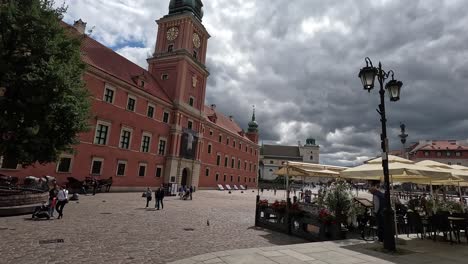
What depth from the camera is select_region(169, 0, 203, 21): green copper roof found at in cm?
4175

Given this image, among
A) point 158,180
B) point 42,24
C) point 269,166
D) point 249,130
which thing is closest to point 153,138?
point 158,180

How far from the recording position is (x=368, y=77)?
8.32 m

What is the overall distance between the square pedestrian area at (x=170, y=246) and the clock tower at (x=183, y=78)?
83.0ft

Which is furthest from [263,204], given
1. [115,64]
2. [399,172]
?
[115,64]

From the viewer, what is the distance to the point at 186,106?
38938 millimetres

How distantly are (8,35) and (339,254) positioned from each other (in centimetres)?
1619

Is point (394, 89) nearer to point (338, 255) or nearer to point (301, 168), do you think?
point (338, 255)

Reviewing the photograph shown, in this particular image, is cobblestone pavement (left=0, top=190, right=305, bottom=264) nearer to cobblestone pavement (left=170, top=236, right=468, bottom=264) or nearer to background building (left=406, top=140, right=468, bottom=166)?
cobblestone pavement (left=170, top=236, right=468, bottom=264)

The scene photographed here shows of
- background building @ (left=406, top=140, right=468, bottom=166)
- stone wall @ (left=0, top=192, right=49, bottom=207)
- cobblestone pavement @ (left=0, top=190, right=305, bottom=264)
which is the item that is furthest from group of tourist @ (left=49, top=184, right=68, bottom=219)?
background building @ (left=406, top=140, right=468, bottom=166)

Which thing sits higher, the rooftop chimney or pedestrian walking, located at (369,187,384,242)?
the rooftop chimney

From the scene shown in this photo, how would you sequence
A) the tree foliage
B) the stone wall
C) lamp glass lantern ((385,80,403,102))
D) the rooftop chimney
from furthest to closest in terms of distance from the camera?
the rooftop chimney < the tree foliage < the stone wall < lamp glass lantern ((385,80,403,102))

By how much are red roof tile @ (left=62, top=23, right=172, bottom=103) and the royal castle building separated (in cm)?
14

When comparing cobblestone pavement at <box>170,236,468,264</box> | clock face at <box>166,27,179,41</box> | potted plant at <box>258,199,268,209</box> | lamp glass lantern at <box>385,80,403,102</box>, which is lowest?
cobblestone pavement at <box>170,236,468,264</box>

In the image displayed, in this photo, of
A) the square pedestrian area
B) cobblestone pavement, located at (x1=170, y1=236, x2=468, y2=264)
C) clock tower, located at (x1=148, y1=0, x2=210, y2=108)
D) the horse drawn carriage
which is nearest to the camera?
cobblestone pavement, located at (x1=170, y1=236, x2=468, y2=264)
